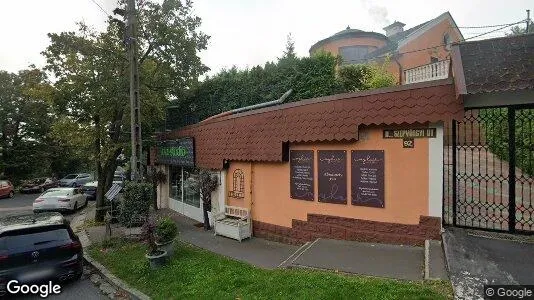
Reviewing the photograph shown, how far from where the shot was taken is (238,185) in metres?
11.5

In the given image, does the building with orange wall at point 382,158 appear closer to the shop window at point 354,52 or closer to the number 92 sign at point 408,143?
the number 92 sign at point 408,143

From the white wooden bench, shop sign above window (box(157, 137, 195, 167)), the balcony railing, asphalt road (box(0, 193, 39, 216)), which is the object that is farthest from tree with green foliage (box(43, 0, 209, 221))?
the balcony railing

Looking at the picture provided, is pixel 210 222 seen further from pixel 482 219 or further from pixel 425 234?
pixel 482 219

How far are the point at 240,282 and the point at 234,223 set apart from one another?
425 cm

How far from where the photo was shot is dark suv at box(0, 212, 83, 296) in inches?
261

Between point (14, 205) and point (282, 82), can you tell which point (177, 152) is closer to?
point (282, 82)

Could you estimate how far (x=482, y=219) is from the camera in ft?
23.7

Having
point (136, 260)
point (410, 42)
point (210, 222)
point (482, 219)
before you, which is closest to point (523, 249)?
point (482, 219)

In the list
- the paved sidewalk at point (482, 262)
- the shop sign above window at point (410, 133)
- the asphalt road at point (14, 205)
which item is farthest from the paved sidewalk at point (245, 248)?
the asphalt road at point (14, 205)

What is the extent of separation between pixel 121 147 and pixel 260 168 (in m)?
6.74

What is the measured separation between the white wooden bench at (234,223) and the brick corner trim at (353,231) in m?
0.55

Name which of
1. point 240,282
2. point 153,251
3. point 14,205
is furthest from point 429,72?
point 14,205

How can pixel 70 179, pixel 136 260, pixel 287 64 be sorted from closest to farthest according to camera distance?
1. pixel 136 260
2. pixel 287 64
3. pixel 70 179

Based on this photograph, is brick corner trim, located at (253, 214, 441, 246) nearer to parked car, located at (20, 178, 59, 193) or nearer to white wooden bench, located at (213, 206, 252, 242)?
white wooden bench, located at (213, 206, 252, 242)
